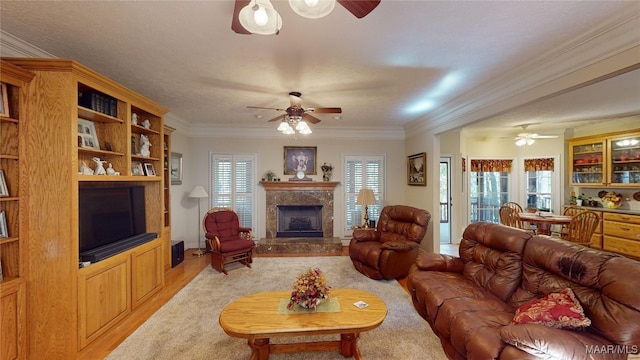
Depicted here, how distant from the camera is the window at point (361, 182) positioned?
6.06m

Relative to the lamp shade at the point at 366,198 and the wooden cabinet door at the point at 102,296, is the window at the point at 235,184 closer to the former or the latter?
the lamp shade at the point at 366,198

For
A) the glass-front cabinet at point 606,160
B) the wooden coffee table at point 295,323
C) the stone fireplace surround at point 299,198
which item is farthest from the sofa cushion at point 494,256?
the glass-front cabinet at point 606,160

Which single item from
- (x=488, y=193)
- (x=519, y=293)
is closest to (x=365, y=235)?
(x=519, y=293)

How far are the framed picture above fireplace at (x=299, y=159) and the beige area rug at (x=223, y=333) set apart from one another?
2628mm

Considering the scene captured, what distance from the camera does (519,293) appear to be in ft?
7.47

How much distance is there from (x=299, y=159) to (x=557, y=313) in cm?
493

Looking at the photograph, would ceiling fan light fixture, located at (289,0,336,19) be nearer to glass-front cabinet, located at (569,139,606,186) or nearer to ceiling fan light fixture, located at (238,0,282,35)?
ceiling fan light fixture, located at (238,0,282,35)

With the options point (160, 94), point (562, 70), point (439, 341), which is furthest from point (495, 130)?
point (160, 94)

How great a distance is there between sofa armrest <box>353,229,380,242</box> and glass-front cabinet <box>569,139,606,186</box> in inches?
194

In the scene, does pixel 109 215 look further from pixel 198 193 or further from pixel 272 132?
pixel 272 132

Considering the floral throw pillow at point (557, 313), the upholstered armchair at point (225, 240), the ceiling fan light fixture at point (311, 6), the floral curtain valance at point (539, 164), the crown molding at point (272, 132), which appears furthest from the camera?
the floral curtain valance at point (539, 164)

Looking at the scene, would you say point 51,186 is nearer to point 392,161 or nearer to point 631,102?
point 392,161

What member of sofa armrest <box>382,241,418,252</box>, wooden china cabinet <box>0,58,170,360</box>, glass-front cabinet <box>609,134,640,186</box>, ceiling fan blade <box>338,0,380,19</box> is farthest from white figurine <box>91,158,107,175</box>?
glass-front cabinet <box>609,134,640,186</box>

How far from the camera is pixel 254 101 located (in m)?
3.90
